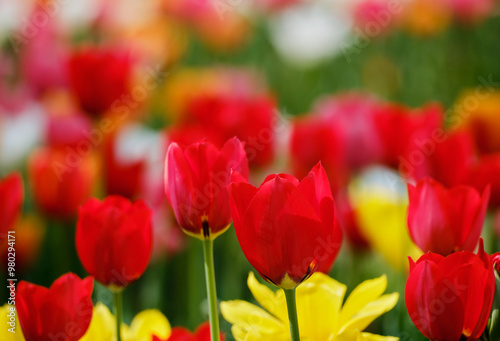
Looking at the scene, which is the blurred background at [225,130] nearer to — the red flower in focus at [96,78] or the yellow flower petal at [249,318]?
the red flower in focus at [96,78]

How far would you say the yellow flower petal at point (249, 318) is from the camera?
0.45 m

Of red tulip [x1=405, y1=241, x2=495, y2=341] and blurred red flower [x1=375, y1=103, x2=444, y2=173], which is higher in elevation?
blurred red flower [x1=375, y1=103, x2=444, y2=173]

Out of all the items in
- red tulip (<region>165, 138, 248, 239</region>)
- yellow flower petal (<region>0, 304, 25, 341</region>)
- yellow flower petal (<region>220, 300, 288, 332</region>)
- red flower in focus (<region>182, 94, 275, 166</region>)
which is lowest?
yellow flower petal (<region>220, 300, 288, 332</region>)

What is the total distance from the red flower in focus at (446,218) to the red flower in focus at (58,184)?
534 millimetres

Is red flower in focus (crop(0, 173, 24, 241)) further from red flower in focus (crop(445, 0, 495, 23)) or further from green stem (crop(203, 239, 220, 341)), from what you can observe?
red flower in focus (crop(445, 0, 495, 23))

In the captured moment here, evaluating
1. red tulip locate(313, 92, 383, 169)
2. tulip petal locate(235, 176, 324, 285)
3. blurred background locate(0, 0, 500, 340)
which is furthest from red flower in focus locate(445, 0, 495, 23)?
tulip petal locate(235, 176, 324, 285)

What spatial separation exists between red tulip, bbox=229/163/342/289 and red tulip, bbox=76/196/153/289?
0.31 ft

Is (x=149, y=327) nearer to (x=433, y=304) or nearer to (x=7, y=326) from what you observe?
(x=7, y=326)

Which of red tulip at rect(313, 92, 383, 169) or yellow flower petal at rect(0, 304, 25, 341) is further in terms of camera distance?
red tulip at rect(313, 92, 383, 169)

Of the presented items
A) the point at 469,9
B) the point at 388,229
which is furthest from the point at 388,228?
the point at 469,9

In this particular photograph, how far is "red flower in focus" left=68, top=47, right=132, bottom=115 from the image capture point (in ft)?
3.30

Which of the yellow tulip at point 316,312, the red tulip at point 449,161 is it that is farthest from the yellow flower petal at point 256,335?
the red tulip at point 449,161

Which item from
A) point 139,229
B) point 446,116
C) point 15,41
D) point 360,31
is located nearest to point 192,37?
point 360,31

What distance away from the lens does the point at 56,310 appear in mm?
433
